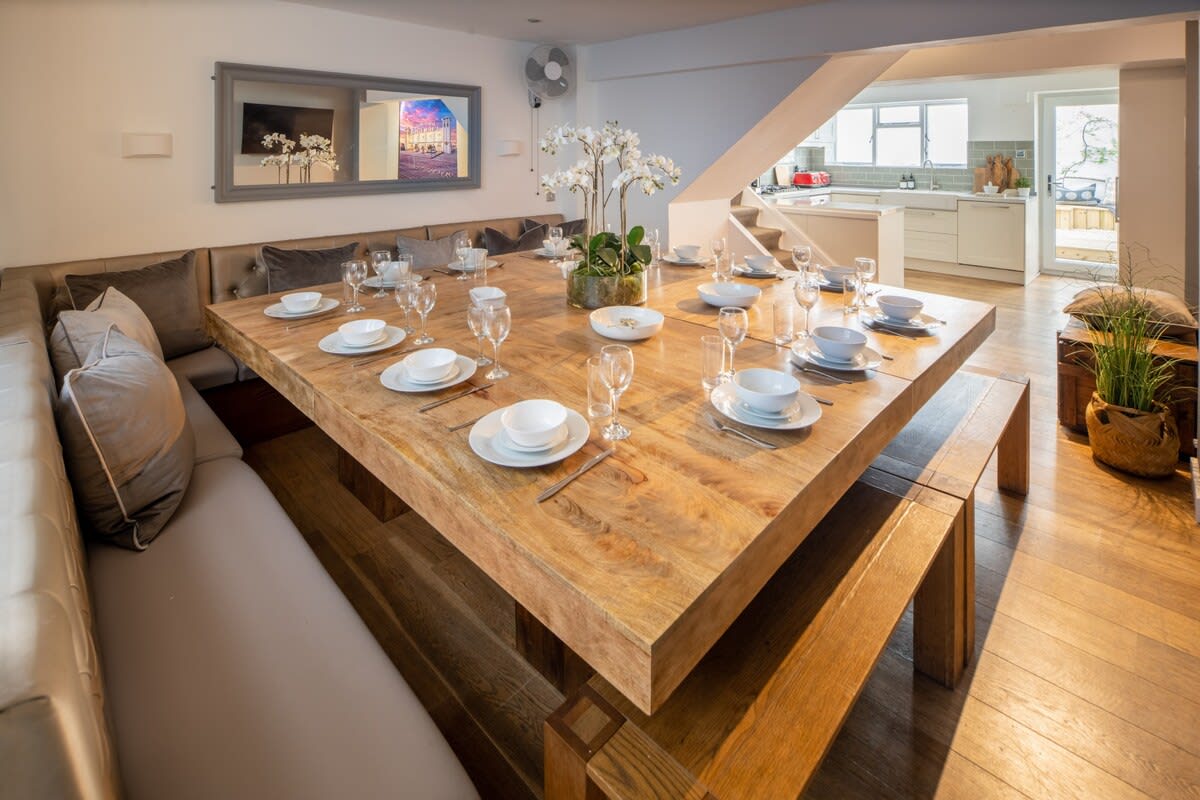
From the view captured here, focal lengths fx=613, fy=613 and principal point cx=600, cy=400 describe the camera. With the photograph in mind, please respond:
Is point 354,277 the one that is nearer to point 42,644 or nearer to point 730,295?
point 730,295

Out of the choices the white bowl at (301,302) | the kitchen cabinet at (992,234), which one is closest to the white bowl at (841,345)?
the white bowl at (301,302)

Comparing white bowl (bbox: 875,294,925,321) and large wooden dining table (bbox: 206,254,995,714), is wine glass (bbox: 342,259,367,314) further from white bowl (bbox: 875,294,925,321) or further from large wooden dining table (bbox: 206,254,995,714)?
white bowl (bbox: 875,294,925,321)

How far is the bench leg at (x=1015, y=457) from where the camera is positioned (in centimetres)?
234

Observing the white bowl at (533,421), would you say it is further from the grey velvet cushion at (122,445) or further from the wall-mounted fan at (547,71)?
the wall-mounted fan at (547,71)

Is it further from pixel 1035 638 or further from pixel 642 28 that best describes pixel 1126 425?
pixel 642 28

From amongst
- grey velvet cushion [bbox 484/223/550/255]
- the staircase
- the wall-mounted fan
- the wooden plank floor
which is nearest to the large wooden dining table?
the wooden plank floor

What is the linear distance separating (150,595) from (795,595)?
1.31 meters

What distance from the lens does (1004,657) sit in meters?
1.66

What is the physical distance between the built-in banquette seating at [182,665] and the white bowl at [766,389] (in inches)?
31.3

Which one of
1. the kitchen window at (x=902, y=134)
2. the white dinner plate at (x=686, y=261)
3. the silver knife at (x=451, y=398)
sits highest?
the kitchen window at (x=902, y=134)

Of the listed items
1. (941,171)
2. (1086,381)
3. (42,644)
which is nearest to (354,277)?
(42,644)

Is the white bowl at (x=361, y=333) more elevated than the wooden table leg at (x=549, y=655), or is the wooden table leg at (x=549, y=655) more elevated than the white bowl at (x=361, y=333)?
the white bowl at (x=361, y=333)

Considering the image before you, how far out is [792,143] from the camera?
15.0ft

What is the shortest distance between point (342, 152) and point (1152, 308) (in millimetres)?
4247
